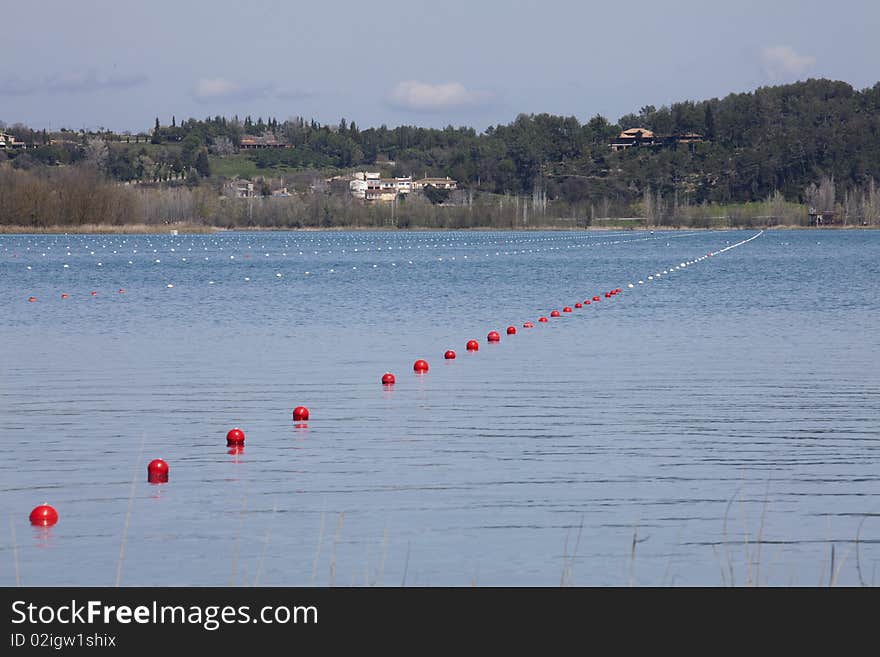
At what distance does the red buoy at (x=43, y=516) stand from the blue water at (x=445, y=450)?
0.12 m

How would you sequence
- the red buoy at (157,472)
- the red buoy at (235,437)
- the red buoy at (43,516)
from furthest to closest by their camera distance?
the red buoy at (235,437)
the red buoy at (157,472)
the red buoy at (43,516)

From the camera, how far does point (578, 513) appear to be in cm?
1355

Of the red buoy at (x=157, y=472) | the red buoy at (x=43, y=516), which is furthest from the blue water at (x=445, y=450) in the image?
the red buoy at (x=157, y=472)

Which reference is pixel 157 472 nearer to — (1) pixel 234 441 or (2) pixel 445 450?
(1) pixel 234 441

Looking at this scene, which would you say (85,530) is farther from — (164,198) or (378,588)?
(164,198)

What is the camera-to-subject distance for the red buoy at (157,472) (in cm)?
1511

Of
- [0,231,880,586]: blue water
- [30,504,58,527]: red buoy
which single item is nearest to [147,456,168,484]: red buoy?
[0,231,880,586]: blue water

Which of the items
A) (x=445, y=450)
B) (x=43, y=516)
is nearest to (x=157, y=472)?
(x=43, y=516)

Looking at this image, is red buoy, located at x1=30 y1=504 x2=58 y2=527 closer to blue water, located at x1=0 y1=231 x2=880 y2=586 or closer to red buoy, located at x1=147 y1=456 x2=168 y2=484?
blue water, located at x1=0 y1=231 x2=880 y2=586

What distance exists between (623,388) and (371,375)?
14.1 feet

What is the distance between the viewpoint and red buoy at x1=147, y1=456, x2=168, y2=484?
595 inches

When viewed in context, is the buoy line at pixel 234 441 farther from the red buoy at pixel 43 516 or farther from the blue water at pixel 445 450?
the blue water at pixel 445 450

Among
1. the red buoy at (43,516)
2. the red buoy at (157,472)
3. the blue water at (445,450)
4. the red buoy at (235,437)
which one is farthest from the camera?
the red buoy at (235,437)
